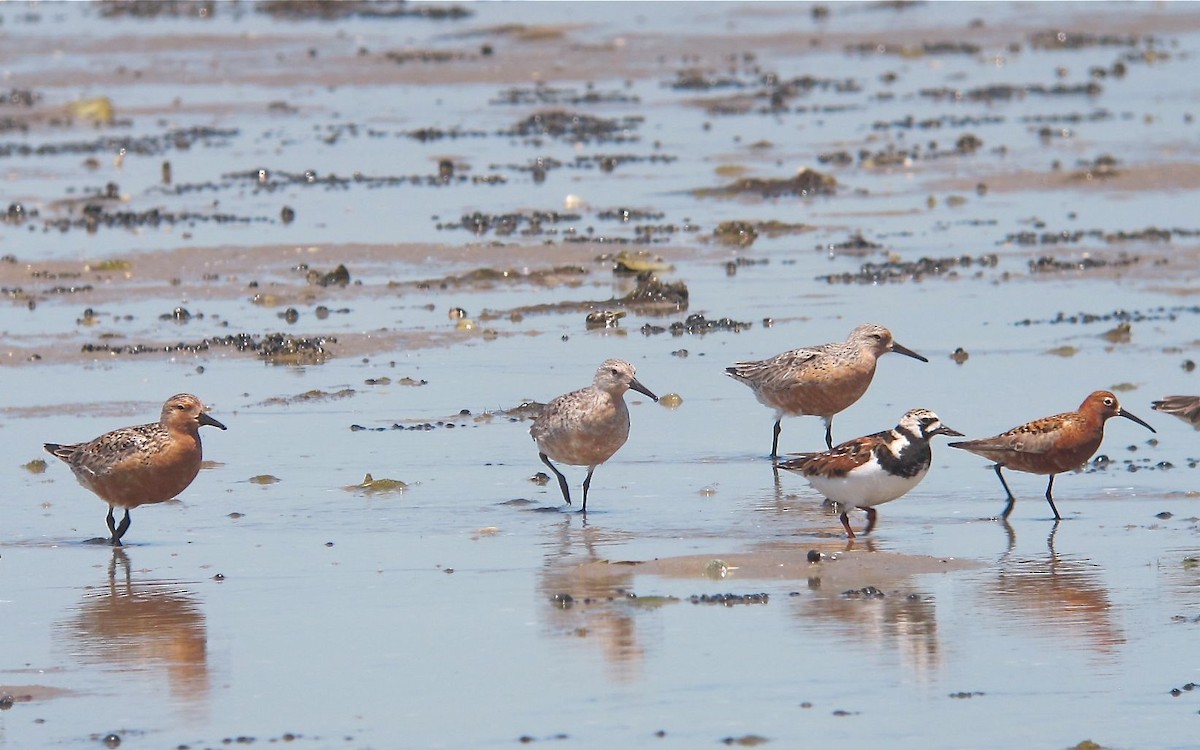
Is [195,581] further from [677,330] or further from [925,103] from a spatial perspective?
[925,103]

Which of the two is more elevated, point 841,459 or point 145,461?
point 145,461

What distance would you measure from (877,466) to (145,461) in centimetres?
423

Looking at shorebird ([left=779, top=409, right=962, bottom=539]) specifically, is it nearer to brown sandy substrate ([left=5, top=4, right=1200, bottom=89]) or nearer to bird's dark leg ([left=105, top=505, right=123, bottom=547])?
bird's dark leg ([left=105, top=505, right=123, bottom=547])

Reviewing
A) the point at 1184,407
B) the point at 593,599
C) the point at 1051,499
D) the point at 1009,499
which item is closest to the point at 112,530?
the point at 593,599

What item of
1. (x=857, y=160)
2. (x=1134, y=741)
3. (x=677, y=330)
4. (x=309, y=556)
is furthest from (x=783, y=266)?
(x=1134, y=741)

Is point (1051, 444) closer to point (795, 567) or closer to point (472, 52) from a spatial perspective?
point (795, 567)

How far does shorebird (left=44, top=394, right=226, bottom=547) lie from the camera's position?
11797mm

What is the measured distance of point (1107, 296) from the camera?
18469mm

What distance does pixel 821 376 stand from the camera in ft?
47.0

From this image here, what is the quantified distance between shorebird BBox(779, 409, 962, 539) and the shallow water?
0.28 m

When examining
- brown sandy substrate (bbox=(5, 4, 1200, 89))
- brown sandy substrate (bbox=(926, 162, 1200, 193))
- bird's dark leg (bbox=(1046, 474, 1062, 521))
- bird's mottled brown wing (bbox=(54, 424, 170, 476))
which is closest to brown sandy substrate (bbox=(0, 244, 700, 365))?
bird's mottled brown wing (bbox=(54, 424, 170, 476))

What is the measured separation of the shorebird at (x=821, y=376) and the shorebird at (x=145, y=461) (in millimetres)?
4159

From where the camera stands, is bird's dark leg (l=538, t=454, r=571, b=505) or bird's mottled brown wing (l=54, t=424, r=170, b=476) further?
bird's dark leg (l=538, t=454, r=571, b=505)

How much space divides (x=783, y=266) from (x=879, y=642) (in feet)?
37.3
